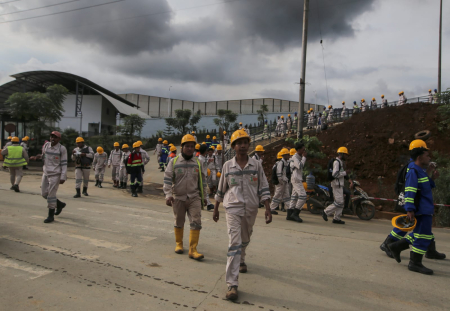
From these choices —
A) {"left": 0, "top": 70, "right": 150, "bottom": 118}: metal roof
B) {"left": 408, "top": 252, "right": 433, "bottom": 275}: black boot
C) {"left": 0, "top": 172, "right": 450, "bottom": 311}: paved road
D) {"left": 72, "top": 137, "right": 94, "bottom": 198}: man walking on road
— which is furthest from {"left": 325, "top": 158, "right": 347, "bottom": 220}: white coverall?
{"left": 0, "top": 70, "right": 150, "bottom": 118}: metal roof

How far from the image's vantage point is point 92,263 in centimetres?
475

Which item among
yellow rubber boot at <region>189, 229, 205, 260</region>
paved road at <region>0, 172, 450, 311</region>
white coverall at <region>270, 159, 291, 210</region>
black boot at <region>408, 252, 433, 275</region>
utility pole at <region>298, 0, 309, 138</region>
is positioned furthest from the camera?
utility pole at <region>298, 0, 309, 138</region>

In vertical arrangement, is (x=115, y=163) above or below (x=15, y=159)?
below

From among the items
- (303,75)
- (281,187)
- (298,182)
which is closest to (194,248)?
(298,182)

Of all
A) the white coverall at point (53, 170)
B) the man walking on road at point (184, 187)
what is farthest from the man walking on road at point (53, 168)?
the man walking on road at point (184, 187)

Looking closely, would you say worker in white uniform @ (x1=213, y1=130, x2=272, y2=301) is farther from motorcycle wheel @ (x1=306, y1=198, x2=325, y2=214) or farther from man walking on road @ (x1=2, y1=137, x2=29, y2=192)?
man walking on road @ (x1=2, y1=137, x2=29, y2=192)

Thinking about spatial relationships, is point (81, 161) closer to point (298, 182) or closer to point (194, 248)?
point (298, 182)

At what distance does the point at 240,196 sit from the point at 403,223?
3712mm

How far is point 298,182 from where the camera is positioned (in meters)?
9.05

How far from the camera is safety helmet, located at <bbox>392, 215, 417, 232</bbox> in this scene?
5.14 m

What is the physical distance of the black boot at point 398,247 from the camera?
5072mm

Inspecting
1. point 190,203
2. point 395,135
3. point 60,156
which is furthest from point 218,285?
point 395,135

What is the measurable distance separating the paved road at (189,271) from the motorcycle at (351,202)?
7.24 feet

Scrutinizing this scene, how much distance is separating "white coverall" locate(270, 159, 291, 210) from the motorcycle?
116 cm
